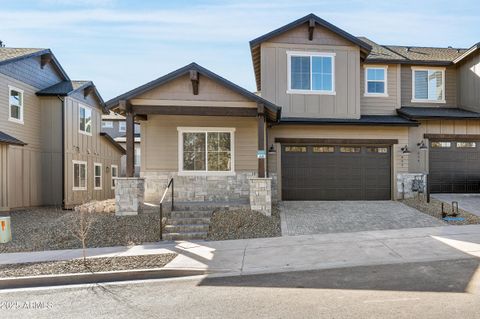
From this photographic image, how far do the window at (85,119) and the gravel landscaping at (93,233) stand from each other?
8.19 meters

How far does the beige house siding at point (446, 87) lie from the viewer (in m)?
15.8

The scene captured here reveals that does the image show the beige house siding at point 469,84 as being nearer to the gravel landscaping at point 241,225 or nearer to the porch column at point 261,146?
the porch column at point 261,146

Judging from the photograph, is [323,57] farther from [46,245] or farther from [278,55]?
[46,245]

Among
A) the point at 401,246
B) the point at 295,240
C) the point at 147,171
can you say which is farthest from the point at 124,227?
the point at 401,246

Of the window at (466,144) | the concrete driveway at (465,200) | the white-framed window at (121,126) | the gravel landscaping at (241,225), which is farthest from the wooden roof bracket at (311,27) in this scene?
the white-framed window at (121,126)

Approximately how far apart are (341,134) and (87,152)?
45.1 ft

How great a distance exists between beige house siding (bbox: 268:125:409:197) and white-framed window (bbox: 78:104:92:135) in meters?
10.9

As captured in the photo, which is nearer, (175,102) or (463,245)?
(463,245)

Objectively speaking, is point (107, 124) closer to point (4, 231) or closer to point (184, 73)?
point (184, 73)

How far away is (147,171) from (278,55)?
7.09 meters

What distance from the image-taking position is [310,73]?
1426cm

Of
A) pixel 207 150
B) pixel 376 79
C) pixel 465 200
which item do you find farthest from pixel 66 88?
pixel 465 200

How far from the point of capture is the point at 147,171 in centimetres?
1309

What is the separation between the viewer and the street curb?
6258 millimetres
